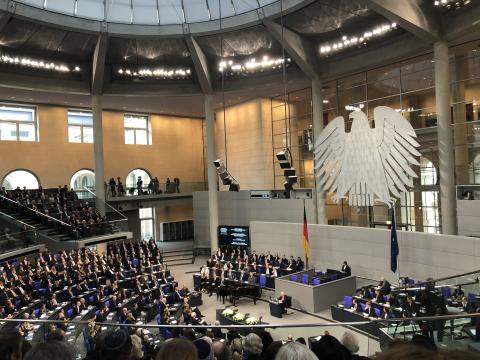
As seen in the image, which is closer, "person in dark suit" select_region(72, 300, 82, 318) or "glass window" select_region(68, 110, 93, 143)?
"person in dark suit" select_region(72, 300, 82, 318)

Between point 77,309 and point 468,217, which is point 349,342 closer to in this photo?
point 77,309

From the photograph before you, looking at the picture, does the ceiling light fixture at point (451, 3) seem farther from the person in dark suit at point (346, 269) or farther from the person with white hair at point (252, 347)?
the person with white hair at point (252, 347)

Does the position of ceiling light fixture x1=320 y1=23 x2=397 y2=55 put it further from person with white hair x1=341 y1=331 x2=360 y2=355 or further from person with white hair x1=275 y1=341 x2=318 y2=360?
person with white hair x1=275 y1=341 x2=318 y2=360

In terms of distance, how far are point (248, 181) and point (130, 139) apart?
10.2m

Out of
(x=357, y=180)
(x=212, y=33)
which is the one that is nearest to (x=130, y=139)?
(x=212, y=33)

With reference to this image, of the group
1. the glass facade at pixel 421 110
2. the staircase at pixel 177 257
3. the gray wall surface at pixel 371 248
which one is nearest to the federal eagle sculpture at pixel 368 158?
the glass facade at pixel 421 110

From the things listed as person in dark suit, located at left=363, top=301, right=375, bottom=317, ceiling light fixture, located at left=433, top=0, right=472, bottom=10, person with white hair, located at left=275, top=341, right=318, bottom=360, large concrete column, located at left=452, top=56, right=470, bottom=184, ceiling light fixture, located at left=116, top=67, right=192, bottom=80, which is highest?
ceiling light fixture, located at left=116, top=67, right=192, bottom=80

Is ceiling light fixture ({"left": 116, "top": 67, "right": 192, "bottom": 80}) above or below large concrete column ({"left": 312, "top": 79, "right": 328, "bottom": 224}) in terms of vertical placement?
above

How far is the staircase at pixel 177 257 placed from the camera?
26.4m

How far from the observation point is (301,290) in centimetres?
1588

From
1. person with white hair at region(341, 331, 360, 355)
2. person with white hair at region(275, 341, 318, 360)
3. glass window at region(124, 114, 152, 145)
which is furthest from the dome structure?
person with white hair at region(275, 341, 318, 360)

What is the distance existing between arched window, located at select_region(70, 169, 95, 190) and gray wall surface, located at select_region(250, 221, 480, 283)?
1265 cm

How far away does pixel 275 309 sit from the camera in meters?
15.6

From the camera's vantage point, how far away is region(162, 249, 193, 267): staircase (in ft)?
86.7
